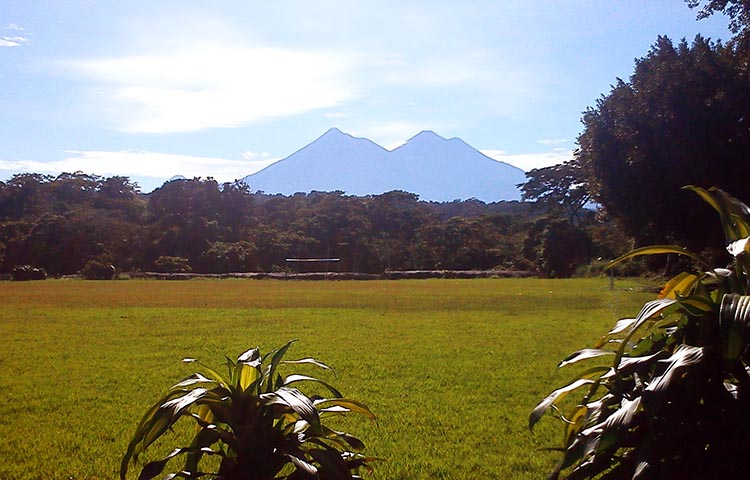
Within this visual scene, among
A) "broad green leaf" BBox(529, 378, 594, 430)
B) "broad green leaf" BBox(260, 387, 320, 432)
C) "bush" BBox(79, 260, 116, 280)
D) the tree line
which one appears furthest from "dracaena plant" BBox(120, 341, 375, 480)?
"bush" BBox(79, 260, 116, 280)

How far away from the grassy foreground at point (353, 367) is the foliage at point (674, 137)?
10.9ft

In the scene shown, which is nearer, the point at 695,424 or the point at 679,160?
the point at 695,424

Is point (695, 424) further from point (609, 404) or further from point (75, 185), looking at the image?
point (75, 185)

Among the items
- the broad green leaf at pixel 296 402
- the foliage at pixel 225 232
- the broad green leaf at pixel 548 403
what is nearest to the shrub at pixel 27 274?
the foliage at pixel 225 232

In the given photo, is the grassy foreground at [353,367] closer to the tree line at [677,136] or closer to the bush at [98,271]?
the tree line at [677,136]

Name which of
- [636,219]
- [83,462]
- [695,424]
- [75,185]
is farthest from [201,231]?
[695,424]

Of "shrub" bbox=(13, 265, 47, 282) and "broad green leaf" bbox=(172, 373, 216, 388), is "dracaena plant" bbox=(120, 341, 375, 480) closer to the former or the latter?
"broad green leaf" bbox=(172, 373, 216, 388)

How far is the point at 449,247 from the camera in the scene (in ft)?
135

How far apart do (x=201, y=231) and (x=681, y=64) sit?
30.8 meters

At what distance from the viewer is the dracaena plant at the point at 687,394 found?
179 centimetres

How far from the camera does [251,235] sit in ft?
145

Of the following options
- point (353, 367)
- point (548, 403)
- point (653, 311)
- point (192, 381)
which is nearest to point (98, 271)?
point (353, 367)

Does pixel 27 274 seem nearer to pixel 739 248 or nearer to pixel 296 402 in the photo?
pixel 296 402

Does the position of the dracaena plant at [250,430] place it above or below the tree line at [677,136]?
below
